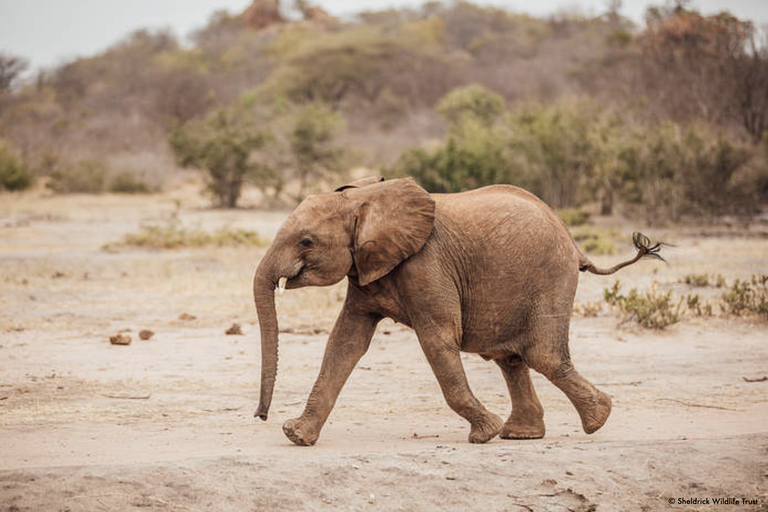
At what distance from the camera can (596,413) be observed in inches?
237

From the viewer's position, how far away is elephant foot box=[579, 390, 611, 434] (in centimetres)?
601

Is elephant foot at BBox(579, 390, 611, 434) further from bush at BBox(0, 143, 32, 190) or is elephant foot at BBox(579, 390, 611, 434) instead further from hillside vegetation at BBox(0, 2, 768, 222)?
bush at BBox(0, 143, 32, 190)

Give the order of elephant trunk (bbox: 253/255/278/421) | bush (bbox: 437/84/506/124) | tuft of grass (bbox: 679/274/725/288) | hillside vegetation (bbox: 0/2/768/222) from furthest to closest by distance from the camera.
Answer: bush (bbox: 437/84/506/124) < hillside vegetation (bbox: 0/2/768/222) < tuft of grass (bbox: 679/274/725/288) < elephant trunk (bbox: 253/255/278/421)

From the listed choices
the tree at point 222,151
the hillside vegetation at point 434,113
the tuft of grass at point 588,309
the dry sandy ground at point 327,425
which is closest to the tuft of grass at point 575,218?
the hillside vegetation at point 434,113

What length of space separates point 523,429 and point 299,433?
142cm

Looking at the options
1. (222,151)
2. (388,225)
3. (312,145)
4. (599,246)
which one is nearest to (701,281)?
(599,246)

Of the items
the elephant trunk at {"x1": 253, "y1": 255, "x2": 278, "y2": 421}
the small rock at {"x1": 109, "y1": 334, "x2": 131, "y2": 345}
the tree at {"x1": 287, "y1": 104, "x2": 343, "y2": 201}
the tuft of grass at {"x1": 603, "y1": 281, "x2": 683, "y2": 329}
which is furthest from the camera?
the tree at {"x1": 287, "y1": 104, "x2": 343, "y2": 201}

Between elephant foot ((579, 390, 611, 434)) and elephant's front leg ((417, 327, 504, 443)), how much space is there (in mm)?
513

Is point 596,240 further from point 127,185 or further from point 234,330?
point 127,185

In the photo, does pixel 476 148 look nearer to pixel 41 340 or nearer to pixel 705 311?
pixel 705 311

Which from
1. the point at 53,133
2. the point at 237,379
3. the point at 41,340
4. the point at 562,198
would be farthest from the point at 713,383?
the point at 53,133

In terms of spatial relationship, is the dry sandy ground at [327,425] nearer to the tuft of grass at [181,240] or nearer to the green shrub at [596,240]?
the green shrub at [596,240]

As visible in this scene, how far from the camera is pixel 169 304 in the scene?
1180 cm

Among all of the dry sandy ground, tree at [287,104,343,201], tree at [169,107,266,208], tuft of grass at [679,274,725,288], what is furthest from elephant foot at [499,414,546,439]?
tree at [287,104,343,201]
